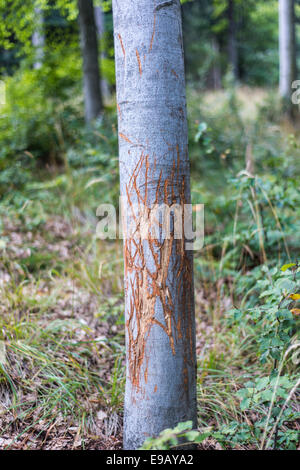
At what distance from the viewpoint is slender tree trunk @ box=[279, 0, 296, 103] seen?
279 inches

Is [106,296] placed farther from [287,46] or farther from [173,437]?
[287,46]

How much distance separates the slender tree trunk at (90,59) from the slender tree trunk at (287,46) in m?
3.93

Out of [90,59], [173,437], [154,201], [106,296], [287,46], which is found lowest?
[173,437]

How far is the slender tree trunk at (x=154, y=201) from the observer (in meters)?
1.42

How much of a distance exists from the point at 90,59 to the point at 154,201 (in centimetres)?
541

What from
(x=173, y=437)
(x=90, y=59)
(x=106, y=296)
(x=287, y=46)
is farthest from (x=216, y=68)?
(x=173, y=437)

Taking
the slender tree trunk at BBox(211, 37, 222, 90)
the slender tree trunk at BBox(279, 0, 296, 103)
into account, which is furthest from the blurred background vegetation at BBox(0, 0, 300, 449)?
the slender tree trunk at BBox(211, 37, 222, 90)

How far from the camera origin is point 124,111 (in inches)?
59.1

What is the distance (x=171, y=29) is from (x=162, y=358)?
135 centimetres

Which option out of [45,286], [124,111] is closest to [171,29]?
[124,111]

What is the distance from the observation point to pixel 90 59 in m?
6.00

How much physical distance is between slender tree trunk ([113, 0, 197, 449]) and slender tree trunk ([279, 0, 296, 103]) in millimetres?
7024

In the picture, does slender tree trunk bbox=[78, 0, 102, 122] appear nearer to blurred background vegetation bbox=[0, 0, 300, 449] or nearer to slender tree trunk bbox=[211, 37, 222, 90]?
blurred background vegetation bbox=[0, 0, 300, 449]

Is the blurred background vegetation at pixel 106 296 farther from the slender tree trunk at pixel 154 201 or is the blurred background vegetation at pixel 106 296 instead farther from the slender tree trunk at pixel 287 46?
the slender tree trunk at pixel 287 46
